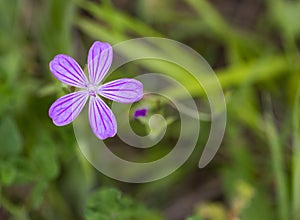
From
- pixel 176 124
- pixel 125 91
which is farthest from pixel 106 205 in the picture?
pixel 176 124

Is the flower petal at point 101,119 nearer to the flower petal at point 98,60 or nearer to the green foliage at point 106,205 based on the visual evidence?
the flower petal at point 98,60

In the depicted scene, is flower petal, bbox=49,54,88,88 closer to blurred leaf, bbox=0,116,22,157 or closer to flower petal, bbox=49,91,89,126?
flower petal, bbox=49,91,89,126

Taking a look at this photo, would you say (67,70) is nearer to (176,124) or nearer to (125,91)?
(125,91)

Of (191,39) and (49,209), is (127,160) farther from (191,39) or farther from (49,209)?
(191,39)

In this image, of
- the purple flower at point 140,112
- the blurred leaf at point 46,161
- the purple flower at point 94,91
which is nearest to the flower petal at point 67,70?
the purple flower at point 94,91

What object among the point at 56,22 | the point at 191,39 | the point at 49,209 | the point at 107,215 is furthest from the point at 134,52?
the point at 107,215

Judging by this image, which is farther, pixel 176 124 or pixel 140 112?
pixel 176 124

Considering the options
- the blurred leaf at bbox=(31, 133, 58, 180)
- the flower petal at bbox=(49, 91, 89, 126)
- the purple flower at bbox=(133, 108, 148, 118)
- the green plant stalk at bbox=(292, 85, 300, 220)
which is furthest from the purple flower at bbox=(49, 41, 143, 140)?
the green plant stalk at bbox=(292, 85, 300, 220)
